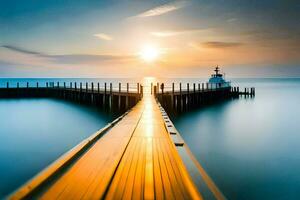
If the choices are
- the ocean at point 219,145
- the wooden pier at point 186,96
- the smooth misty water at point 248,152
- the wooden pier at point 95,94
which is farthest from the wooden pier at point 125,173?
the wooden pier at point 186,96

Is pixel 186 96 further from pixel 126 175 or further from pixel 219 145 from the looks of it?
pixel 126 175

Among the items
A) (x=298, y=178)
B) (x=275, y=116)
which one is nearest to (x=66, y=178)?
(x=298, y=178)

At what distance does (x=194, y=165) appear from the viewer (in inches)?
170

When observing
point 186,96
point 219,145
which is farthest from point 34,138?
point 186,96

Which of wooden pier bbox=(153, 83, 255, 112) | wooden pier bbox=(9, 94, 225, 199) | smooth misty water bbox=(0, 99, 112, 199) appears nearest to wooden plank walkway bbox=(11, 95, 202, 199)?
wooden pier bbox=(9, 94, 225, 199)

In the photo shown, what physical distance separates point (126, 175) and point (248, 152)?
35.8 ft

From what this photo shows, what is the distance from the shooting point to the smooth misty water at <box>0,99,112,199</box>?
1009 cm

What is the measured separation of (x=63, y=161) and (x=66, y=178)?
26.8 inches

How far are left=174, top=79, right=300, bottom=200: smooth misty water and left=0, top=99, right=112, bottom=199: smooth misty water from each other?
26.0ft

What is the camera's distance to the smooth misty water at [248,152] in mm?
8582

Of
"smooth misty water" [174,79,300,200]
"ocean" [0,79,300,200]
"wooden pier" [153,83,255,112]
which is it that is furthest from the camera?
"wooden pier" [153,83,255,112]

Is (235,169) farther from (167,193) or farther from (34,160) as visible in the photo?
(34,160)

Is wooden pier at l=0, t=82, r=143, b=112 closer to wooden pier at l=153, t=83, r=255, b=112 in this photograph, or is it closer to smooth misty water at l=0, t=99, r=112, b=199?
wooden pier at l=153, t=83, r=255, b=112

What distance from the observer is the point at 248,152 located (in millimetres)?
12711
